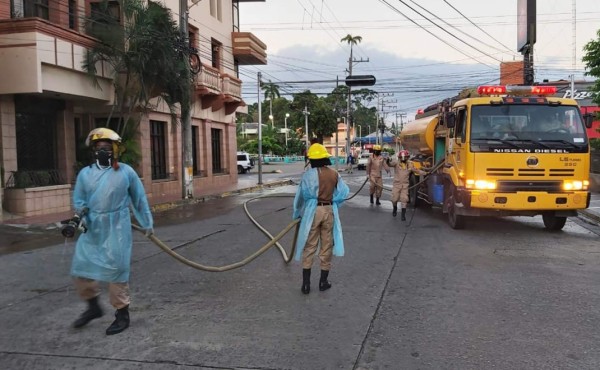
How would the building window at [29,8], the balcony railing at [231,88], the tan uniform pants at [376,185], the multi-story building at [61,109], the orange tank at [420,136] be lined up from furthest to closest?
1. the balcony railing at [231,88]
2. the tan uniform pants at [376,185]
3. the building window at [29,8]
4. the orange tank at [420,136]
5. the multi-story building at [61,109]

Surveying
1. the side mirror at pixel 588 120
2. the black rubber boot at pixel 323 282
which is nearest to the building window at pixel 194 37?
the side mirror at pixel 588 120

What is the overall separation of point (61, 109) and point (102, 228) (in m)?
13.9

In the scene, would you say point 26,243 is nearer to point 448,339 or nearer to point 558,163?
point 448,339

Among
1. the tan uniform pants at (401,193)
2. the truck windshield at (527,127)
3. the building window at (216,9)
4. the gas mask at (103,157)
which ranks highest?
the building window at (216,9)

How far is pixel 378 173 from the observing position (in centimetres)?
1614

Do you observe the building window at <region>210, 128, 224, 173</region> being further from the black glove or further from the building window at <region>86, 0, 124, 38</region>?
the black glove

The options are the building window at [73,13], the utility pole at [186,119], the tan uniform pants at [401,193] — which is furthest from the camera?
the utility pole at [186,119]

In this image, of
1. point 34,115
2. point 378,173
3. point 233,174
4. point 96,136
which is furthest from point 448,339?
point 233,174

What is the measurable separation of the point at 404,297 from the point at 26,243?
26.6ft

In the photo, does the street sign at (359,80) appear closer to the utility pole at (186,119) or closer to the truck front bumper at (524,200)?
the utility pole at (186,119)

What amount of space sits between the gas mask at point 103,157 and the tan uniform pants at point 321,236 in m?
2.38

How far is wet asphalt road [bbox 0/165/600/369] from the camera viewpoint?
170 inches

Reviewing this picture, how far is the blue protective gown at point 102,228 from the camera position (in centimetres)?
482

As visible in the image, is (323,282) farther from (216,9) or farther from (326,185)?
(216,9)
